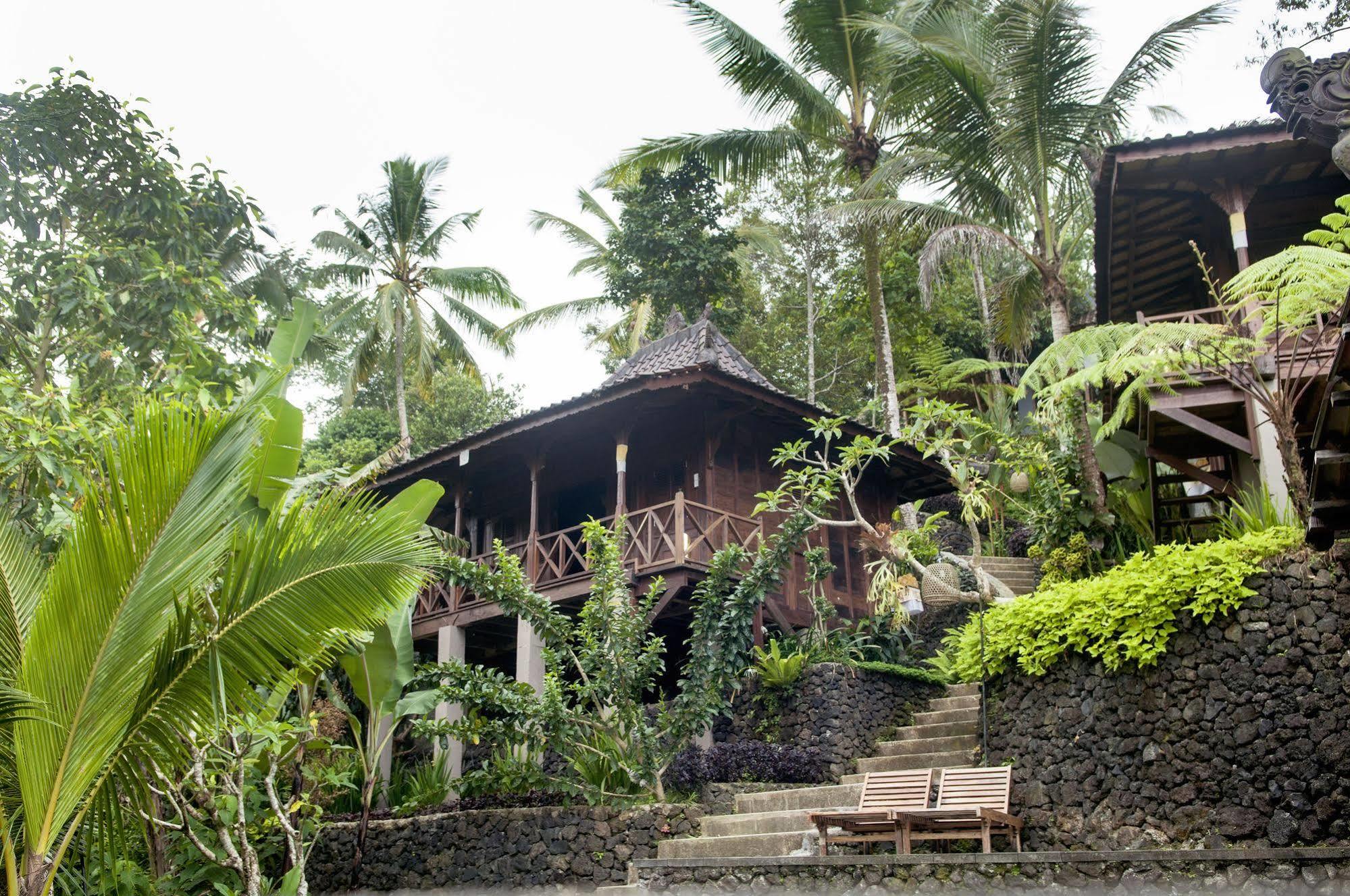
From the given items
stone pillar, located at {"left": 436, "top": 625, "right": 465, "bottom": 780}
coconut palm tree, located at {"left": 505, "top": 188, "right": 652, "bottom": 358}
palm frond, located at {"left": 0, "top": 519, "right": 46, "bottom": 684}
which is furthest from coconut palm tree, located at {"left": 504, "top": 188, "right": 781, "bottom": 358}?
palm frond, located at {"left": 0, "top": 519, "right": 46, "bottom": 684}

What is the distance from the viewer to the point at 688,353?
56.2 feet

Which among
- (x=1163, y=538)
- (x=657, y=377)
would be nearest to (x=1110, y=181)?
(x=1163, y=538)

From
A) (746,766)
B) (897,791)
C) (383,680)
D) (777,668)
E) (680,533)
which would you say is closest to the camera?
(897,791)

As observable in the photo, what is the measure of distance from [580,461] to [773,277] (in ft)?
48.0

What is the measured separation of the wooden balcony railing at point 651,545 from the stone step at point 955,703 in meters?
2.75

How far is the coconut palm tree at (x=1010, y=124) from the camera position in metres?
15.0

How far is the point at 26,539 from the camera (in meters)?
5.88

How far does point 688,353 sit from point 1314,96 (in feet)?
40.6

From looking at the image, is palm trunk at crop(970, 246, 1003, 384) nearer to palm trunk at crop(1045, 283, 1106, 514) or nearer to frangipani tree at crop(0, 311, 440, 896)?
palm trunk at crop(1045, 283, 1106, 514)

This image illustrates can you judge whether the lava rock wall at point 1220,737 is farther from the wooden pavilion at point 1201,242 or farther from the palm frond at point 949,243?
the palm frond at point 949,243

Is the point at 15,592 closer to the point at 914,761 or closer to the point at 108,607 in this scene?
the point at 108,607

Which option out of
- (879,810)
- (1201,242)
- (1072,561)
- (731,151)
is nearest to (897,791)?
(879,810)

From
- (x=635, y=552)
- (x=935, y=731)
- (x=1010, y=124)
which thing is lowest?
(x=935, y=731)

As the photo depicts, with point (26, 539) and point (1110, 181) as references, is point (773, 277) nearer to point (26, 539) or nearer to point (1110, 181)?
point (1110, 181)
